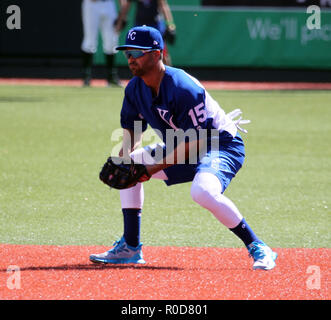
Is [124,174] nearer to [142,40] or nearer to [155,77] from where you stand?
[155,77]

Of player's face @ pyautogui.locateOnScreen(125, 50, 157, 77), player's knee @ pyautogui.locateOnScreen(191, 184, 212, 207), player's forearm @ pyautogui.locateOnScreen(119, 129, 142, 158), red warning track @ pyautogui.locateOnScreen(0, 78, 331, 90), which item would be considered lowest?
player's knee @ pyautogui.locateOnScreen(191, 184, 212, 207)

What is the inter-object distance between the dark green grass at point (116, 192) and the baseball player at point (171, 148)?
777 mm

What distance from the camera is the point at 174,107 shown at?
16.3 feet

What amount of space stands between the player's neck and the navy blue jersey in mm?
27

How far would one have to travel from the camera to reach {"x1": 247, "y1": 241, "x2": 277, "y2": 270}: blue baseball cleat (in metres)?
4.96

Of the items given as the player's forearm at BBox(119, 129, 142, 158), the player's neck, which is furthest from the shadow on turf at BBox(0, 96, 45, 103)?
the player's neck

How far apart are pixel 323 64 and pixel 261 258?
14.6m

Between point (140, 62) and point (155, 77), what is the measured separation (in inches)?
5.4

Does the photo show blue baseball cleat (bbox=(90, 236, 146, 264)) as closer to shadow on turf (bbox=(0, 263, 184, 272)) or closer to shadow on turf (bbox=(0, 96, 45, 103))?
shadow on turf (bbox=(0, 263, 184, 272))

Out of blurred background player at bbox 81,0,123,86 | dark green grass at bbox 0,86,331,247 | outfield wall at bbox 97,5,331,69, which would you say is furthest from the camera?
outfield wall at bbox 97,5,331,69
